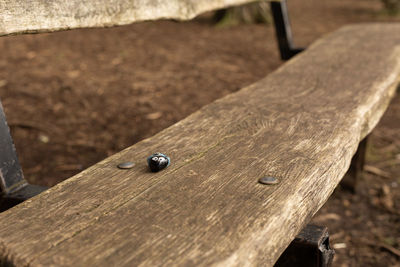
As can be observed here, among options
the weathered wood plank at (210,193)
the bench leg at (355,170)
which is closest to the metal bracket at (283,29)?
the bench leg at (355,170)

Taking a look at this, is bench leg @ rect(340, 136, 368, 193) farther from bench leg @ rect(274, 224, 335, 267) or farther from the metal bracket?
bench leg @ rect(274, 224, 335, 267)

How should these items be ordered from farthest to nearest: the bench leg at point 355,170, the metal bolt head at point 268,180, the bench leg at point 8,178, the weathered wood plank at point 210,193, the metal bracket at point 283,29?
1. the metal bracket at point 283,29
2. the bench leg at point 355,170
3. the bench leg at point 8,178
4. the metal bolt head at point 268,180
5. the weathered wood plank at point 210,193

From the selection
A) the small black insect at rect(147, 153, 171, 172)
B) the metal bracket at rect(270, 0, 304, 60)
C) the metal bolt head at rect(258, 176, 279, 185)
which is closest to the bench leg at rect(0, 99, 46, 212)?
the small black insect at rect(147, 153, 171, 172)

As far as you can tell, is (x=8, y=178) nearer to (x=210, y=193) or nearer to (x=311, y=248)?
(x=210, y=193)

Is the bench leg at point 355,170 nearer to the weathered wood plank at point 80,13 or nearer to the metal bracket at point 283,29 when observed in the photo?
the metal bracket at point 283,29

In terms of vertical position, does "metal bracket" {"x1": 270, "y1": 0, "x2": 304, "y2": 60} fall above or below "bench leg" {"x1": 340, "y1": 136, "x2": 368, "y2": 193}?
above

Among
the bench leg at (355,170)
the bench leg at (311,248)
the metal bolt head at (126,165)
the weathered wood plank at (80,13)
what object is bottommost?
the bench leg at (355,170)

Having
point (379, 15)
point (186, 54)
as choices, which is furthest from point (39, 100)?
point (379, 15)
